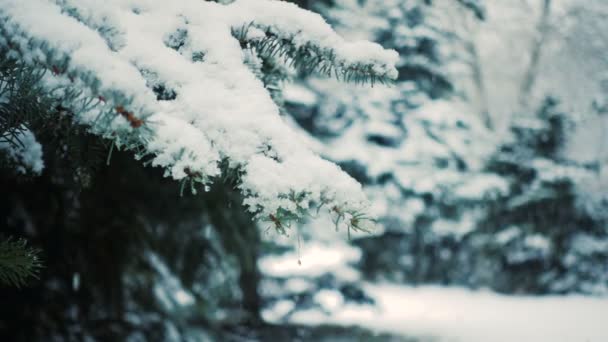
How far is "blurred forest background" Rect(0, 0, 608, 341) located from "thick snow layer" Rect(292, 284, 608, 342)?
0.81 feet

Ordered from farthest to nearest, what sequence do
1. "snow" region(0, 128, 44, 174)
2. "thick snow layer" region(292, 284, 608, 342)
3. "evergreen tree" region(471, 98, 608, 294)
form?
"evergreen tree" region(471, 98, 608, 294) < "thick snow layer" region(292, 284, 608, 342) < "snow" region(0, 128, 44, 174)

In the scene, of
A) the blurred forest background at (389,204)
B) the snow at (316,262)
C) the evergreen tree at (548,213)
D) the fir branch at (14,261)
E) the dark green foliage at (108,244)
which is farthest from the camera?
the evergreen tree at (548,213)

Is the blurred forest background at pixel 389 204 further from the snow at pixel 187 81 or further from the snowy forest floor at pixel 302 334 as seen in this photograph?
the snow at pixel 187 81

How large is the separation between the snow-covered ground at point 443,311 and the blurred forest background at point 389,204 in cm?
6

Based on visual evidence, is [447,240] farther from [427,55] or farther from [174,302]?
[174,302]

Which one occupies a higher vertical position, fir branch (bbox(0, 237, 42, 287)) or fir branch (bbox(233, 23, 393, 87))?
fir branch (bbox(233, 23, 393, 87))

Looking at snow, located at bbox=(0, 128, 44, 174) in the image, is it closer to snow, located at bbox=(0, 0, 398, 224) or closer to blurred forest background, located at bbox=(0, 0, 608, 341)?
blurred forest background, located at bbox=(0, 0, 608, 341)

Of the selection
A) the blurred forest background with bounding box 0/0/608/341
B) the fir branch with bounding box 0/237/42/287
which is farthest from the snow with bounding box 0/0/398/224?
the blurred forest background with bounding box 0/0/608/341

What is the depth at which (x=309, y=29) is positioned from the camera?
950mm

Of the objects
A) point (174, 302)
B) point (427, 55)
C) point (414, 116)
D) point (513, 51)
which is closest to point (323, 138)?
point (414, 116)

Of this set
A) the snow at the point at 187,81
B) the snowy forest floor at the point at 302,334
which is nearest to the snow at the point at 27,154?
the snow at the point at 187,81

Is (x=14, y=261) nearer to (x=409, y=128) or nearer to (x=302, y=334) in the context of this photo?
(x=302, y=334)

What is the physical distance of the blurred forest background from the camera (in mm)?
1823

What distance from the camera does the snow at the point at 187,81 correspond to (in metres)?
0.62
